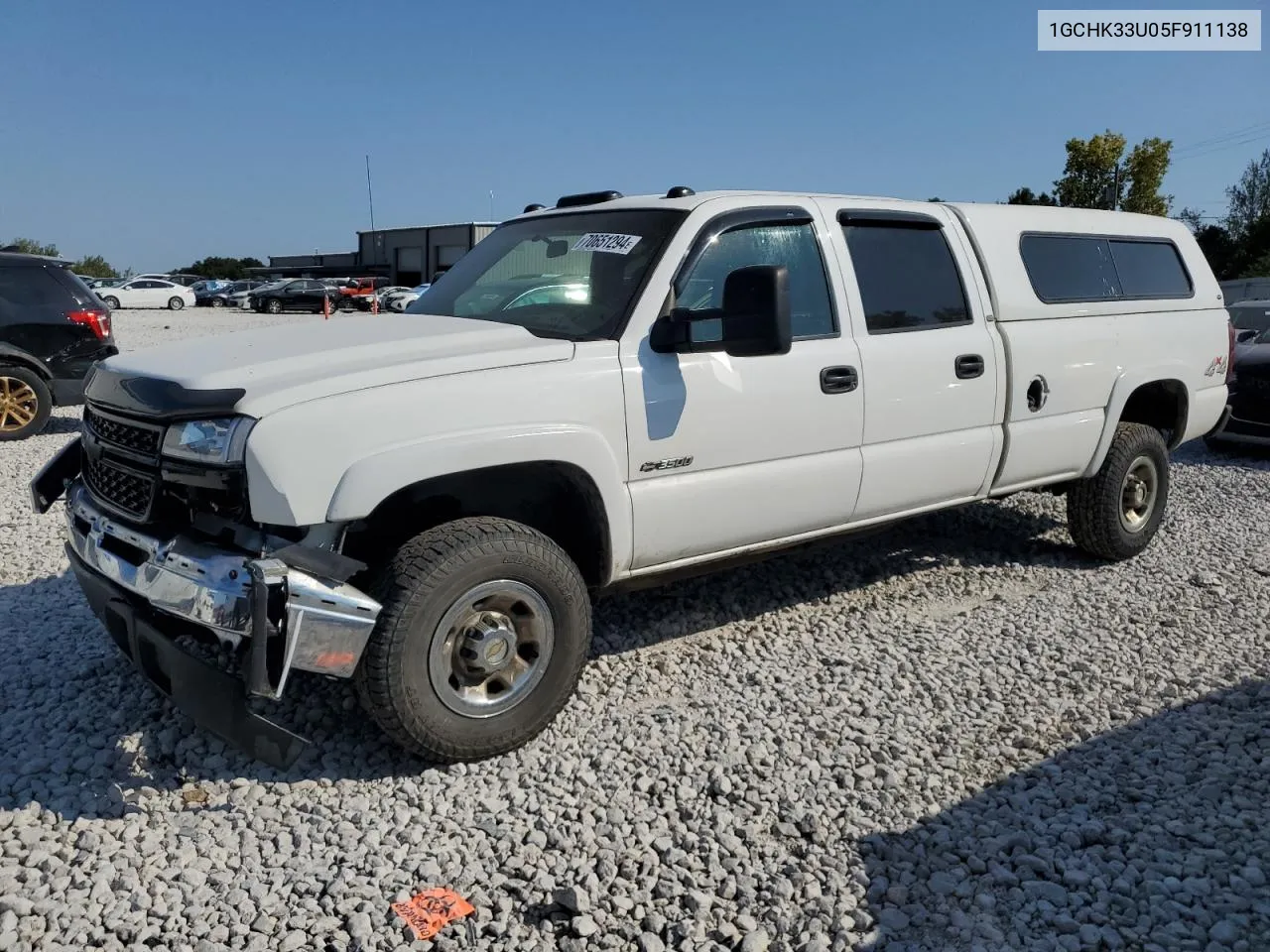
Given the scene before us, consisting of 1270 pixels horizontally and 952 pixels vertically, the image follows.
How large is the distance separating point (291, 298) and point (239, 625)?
40742mm

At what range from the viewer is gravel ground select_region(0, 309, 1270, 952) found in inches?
104

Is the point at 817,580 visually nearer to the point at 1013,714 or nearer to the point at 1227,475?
the point at 1013,714

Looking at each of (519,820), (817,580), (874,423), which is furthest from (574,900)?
(817,580)

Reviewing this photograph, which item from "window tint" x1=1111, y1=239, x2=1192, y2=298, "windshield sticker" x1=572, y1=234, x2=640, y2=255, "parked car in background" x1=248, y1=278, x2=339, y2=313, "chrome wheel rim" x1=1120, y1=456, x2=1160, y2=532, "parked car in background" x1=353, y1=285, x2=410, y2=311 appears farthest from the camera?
"parked car in background" x1=248, y1=278, x2=339, y2=313

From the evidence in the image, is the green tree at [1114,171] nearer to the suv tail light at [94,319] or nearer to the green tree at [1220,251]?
the green tree at [1220,251]

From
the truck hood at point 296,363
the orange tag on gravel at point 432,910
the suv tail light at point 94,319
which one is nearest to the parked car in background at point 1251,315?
the truck hood at point 296,363

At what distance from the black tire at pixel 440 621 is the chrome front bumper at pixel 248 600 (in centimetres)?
11

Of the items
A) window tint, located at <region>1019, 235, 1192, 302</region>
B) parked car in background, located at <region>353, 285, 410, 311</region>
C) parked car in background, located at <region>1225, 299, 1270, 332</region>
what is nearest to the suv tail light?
window tint, located at <region>1019, 235, 1192, 302</region>

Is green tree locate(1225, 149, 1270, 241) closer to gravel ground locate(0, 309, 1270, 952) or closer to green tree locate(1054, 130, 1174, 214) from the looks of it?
green tree locate(1054, 130, 1174, 214)

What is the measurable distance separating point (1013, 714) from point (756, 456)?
141 cm

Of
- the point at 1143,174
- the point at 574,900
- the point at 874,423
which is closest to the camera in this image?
the point at 574,900

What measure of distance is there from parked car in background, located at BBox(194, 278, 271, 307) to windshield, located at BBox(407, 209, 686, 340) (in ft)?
141

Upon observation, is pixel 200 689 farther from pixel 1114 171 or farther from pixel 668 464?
pixel 1114 171

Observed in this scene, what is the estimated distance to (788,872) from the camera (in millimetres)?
2840
